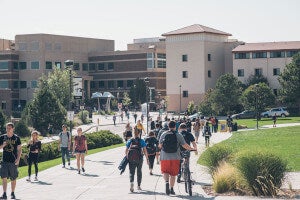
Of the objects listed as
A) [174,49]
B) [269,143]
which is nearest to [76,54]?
[174,49]

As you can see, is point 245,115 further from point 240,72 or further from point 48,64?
point 48,64

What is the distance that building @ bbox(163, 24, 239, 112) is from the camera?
4242 inches

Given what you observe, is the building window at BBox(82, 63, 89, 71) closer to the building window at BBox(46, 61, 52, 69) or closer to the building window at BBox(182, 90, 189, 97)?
the building window at BBox(46, 61, 52, 69)

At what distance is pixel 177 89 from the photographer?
110m

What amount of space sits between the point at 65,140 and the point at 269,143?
16820 millimetres

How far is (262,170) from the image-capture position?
1733cm

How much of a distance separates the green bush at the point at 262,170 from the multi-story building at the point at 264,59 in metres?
84.6

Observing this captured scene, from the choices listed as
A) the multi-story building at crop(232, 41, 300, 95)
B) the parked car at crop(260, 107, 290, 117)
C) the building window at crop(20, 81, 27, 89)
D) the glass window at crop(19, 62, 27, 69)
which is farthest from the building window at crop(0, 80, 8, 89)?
the parked car at crop(260, 107, 290, 117)

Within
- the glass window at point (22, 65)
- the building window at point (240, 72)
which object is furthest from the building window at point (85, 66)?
the building window at point (240, 72)

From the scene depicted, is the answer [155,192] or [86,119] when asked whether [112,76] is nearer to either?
[86,119]

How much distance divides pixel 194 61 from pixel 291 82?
895 inches

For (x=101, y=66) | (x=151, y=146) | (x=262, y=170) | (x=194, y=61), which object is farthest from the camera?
(x=101, y=66)

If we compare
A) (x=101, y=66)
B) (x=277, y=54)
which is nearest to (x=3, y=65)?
(x=101, y=66)

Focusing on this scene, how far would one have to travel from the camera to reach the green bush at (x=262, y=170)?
56.7 ft
